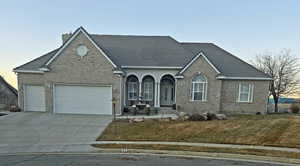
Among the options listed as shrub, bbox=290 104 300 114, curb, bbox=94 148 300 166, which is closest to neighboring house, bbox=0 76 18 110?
curb, bbox=94 148 300 166

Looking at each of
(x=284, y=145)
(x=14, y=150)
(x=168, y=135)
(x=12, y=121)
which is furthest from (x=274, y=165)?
(x=12, y=121)

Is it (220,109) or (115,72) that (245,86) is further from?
(115,72)

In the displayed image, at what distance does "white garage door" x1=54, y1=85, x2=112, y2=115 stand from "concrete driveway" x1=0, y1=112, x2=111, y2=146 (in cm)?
136

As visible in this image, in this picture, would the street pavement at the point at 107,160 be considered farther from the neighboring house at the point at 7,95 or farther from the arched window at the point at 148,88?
the neighboring house at the point at 7,95

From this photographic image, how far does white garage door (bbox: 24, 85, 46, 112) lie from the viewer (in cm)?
1669

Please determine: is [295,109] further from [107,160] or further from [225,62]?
[107,160]

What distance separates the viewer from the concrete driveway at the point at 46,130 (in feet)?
29.5

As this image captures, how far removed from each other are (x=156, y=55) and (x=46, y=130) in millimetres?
12475

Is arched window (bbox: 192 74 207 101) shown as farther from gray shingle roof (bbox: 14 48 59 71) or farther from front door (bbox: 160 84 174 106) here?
gray shingle roof (bbox: 14 48 59 71)

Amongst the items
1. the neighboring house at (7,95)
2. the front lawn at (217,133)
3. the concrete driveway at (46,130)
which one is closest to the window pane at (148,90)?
the concrete driveway at (46,130)

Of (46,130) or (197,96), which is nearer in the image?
(46,130)

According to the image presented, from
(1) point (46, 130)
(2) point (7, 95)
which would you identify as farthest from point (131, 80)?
(2) point (7, 95)

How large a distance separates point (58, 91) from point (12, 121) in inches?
159

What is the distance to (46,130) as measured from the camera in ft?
35.6
